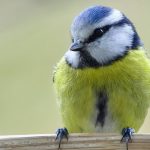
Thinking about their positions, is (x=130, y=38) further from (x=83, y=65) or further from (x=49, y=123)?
(x=49, y=123)

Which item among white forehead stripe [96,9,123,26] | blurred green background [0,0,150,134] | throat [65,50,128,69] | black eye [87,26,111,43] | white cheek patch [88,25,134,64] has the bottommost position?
blurred green background [0,0,150,134]

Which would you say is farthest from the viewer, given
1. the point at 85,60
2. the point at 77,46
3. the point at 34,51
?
the point at 34,51

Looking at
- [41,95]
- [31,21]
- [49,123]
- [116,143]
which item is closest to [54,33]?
[31,21]

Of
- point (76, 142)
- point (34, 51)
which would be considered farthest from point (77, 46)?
point (34, 51)

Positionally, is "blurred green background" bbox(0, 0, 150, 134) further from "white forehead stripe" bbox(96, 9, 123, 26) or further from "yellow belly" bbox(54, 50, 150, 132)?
"white forehead stripe" bbox(96, 9, 123, 26)

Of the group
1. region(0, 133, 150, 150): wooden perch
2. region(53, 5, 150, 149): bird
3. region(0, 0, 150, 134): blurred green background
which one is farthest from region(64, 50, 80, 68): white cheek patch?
region(0, 0, 150, 134): blurred green background

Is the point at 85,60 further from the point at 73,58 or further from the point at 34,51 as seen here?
the point at 34,51

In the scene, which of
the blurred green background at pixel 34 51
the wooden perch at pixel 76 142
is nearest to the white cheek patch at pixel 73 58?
the wooden perch at pixel 76 142
